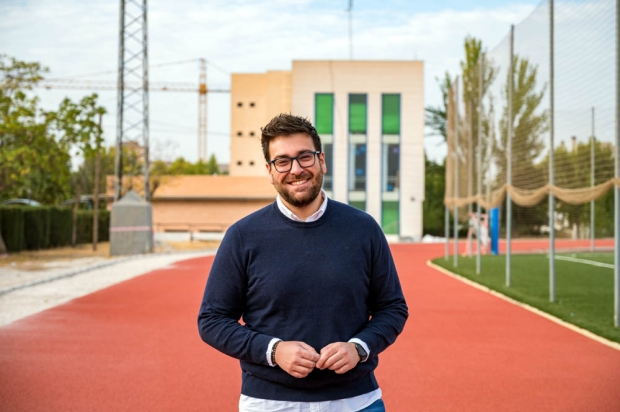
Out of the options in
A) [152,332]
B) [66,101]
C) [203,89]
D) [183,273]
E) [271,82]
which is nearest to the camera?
[152,332]

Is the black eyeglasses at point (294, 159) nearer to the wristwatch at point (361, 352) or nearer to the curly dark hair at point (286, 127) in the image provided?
the curly dark hair at point (286, 127)

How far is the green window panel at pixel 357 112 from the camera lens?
5153 cm

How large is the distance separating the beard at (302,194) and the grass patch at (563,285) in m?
7.70

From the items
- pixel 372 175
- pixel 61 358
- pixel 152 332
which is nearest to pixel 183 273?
pixel 152 332

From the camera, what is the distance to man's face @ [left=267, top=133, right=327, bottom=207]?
10.4ft

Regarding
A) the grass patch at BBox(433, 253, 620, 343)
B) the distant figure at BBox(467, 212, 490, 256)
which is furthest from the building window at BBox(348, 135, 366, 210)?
the grass patch at BBox(433, 253, 620, 343)

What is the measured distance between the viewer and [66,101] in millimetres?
27000

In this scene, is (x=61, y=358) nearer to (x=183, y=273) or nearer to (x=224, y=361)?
(x=224, y=361)

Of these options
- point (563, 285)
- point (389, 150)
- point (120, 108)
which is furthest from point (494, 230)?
point (389, 150)

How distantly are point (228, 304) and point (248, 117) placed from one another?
62.2 meters

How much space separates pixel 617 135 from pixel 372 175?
133 ft

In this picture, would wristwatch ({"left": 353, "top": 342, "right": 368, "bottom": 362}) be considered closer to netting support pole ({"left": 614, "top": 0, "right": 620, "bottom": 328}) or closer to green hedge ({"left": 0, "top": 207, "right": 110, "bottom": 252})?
netting support pole ({"left": 614, "top": 0, "right": 620, "bottom": 328})

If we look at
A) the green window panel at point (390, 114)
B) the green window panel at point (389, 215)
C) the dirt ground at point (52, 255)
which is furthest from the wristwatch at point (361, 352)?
the green window panel at point (390, 114)

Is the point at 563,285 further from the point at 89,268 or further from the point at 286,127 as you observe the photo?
the point at 286,127
